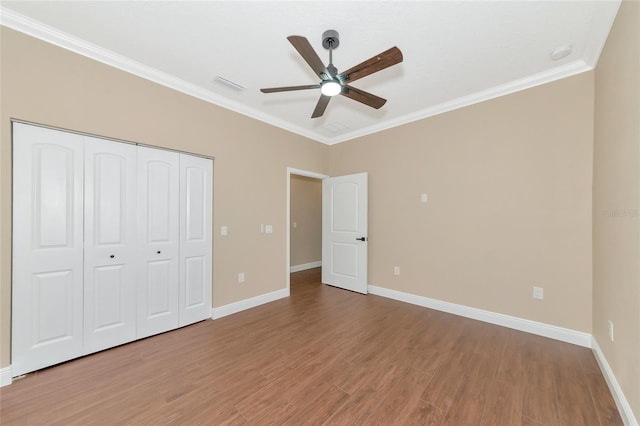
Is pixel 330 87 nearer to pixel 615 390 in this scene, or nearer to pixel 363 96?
pixel 363 96

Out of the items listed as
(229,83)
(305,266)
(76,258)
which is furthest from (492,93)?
(305,266)

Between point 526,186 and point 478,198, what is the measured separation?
1.60ft

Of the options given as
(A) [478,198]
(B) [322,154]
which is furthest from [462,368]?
(B) [322,154]

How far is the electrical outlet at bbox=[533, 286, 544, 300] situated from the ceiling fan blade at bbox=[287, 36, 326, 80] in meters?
3.24

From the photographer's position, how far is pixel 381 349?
2408 millimetres

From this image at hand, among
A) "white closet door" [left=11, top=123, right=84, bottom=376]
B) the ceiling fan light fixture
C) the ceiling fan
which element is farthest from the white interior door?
"white closet door" [left=11, top=123, right=84, bottom=376]

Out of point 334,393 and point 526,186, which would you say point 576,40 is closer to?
point 526,186

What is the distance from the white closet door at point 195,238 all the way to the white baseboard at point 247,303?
0.40 feet

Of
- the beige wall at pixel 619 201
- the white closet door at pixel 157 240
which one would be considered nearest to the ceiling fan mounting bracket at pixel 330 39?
the beige wall at pixel 619 201

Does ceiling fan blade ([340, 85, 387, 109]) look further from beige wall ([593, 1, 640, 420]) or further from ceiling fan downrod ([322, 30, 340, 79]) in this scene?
beige wall ([593, 1, 640, 420])

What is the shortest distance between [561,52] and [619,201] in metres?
1.53

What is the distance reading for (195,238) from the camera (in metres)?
2.98

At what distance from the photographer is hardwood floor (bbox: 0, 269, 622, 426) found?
63.1 inches

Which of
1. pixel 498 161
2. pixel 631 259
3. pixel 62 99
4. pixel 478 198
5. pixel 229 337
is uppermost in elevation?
pixel 62 99
